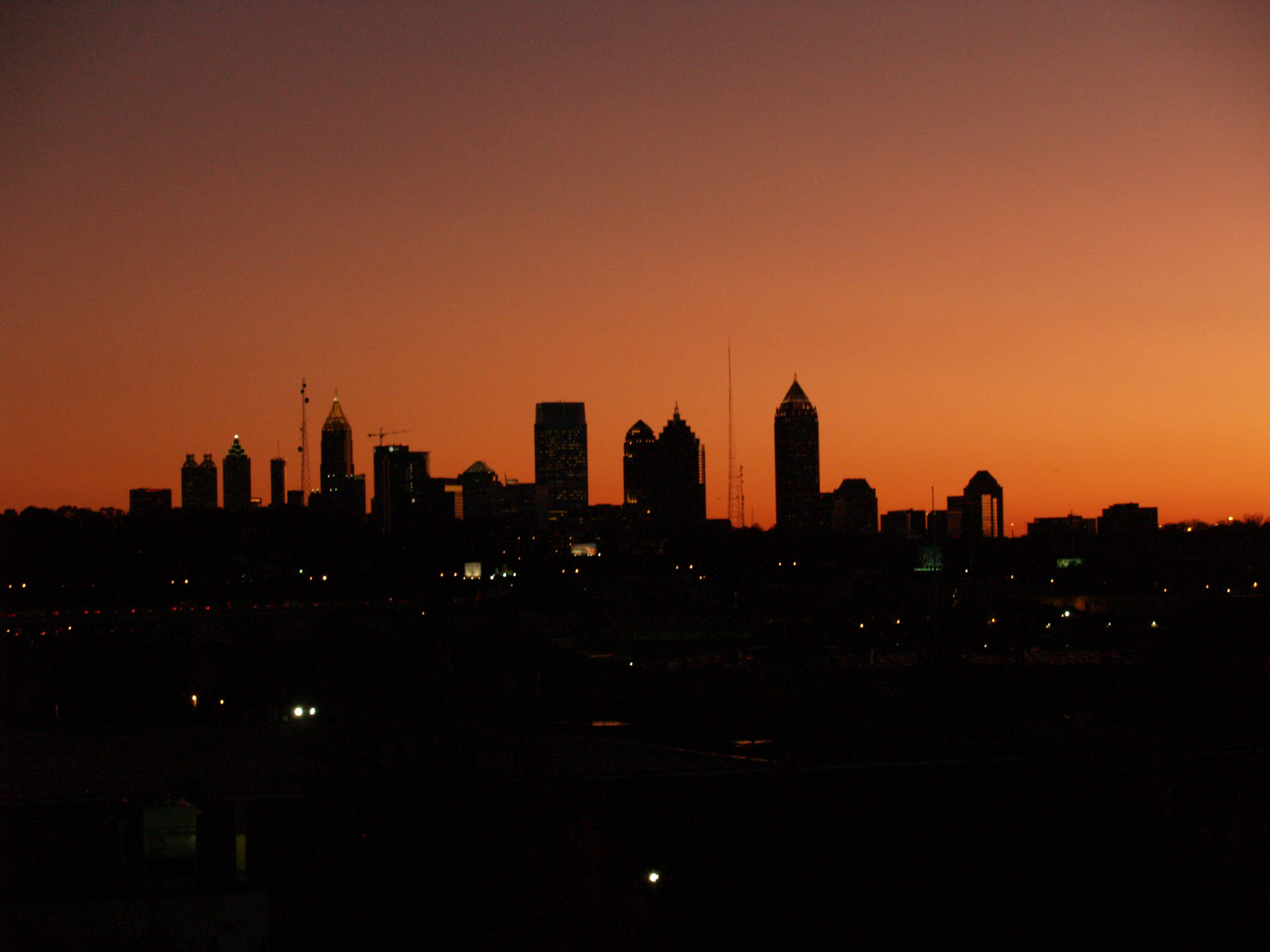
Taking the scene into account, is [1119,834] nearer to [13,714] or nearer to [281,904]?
[281,904]

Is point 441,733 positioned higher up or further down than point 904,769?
higher up

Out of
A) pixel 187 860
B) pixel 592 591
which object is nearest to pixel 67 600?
pixel 592 591

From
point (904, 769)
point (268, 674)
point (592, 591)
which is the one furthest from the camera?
point (592, 591)

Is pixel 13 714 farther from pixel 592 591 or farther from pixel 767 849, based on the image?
pixel 592 591

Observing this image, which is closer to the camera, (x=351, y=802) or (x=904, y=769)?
(x=351, y=802)

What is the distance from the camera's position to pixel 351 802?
433 inches

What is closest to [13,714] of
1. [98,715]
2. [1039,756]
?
[98,715]

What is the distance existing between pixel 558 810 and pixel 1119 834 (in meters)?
6.14

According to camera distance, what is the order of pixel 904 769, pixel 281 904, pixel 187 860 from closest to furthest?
1. pixel 281 904
2. pixel 187 860
3. pixel 904 769

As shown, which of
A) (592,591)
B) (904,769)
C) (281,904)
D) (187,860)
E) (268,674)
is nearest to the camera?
(281,904)

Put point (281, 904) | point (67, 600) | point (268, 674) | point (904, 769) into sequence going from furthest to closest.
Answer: point (67, 600) < point (268, 674) < point (904, 769) < point (281, 904)

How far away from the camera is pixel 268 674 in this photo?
3634 centimetres

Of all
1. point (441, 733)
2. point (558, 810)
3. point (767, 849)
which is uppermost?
point (441, 733)

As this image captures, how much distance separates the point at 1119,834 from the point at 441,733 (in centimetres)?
727
